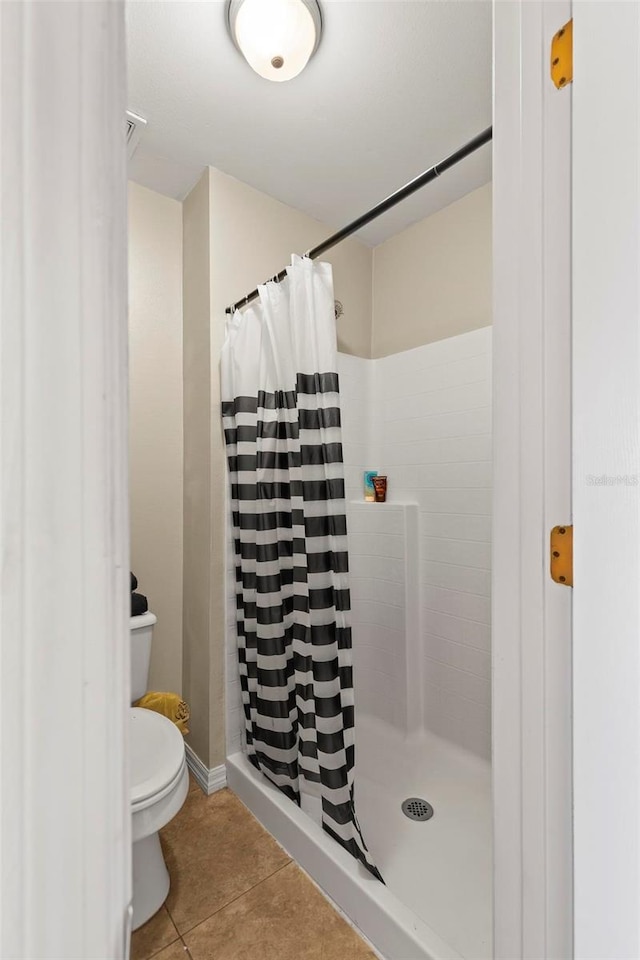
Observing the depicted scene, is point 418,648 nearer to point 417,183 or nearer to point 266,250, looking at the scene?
point 417,183

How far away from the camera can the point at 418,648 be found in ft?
7.07

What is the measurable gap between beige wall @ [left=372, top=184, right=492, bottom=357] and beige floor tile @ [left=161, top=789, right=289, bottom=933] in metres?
2.09

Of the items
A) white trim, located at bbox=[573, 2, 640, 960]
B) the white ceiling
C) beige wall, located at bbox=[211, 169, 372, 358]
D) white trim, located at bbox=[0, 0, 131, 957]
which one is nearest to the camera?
white trim, located at bbox=[0, 0, 131, 957]

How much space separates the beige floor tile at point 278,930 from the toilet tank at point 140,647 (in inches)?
29.5

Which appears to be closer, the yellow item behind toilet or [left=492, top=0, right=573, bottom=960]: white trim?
[left=492, top=0, right=573, bottom=960]: white trim

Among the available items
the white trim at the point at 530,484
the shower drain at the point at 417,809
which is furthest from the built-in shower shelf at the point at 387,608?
the white trim at the point at 530,484

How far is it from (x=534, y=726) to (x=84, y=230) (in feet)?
2.54

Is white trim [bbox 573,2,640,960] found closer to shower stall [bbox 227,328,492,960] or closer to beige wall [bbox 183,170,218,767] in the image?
shower stall [bbox 227,328,492,960]

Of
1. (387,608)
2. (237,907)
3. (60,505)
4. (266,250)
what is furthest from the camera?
(387,608)

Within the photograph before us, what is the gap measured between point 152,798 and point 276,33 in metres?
2.08

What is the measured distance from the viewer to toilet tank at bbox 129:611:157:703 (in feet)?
5.68

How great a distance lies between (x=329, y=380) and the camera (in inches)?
58.5

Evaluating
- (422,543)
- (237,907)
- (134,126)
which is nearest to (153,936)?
(237,907)

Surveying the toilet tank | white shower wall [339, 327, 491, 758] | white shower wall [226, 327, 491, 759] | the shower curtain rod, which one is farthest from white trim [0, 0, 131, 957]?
white shower wall [339, 327, 491, 758]
